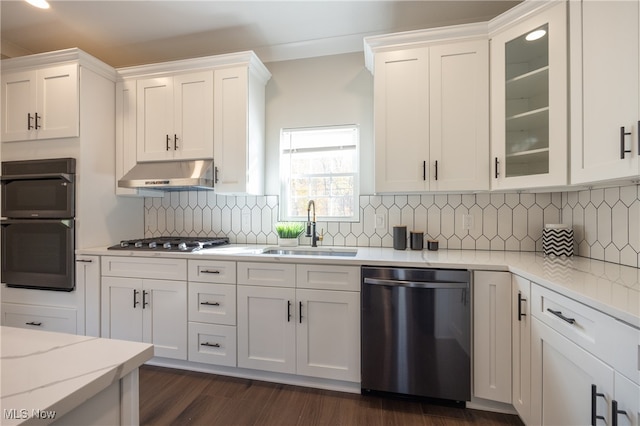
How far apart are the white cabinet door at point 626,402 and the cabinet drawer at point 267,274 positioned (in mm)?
1557

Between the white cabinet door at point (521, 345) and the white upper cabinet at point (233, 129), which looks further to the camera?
the white upper cabinet at point (233, 129)

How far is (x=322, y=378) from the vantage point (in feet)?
6.45

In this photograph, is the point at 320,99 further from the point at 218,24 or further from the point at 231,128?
the point at 218,24

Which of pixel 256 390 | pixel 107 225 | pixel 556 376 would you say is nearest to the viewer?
pixel 556 376

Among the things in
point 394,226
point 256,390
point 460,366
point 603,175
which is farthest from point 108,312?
point 603,175

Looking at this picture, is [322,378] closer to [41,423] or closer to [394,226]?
[394,226]

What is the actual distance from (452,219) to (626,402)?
1.59 meters

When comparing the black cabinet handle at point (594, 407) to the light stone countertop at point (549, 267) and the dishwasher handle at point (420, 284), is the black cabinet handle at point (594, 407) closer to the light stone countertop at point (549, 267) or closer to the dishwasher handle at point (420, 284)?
the light stone countertop at point (549, 267)

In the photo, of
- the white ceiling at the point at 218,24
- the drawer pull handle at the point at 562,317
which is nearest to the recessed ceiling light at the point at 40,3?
the white ceiling at the point at 218,24

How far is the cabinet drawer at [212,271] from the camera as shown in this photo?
2.06 metres

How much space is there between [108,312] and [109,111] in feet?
5.82

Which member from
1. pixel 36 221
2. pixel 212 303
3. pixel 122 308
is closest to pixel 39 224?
pixel 36 221

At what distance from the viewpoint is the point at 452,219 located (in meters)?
2.39

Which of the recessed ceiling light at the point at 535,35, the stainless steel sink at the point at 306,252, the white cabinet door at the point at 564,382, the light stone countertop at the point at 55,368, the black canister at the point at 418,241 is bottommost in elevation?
the white cabinet door at the point at 564,382
